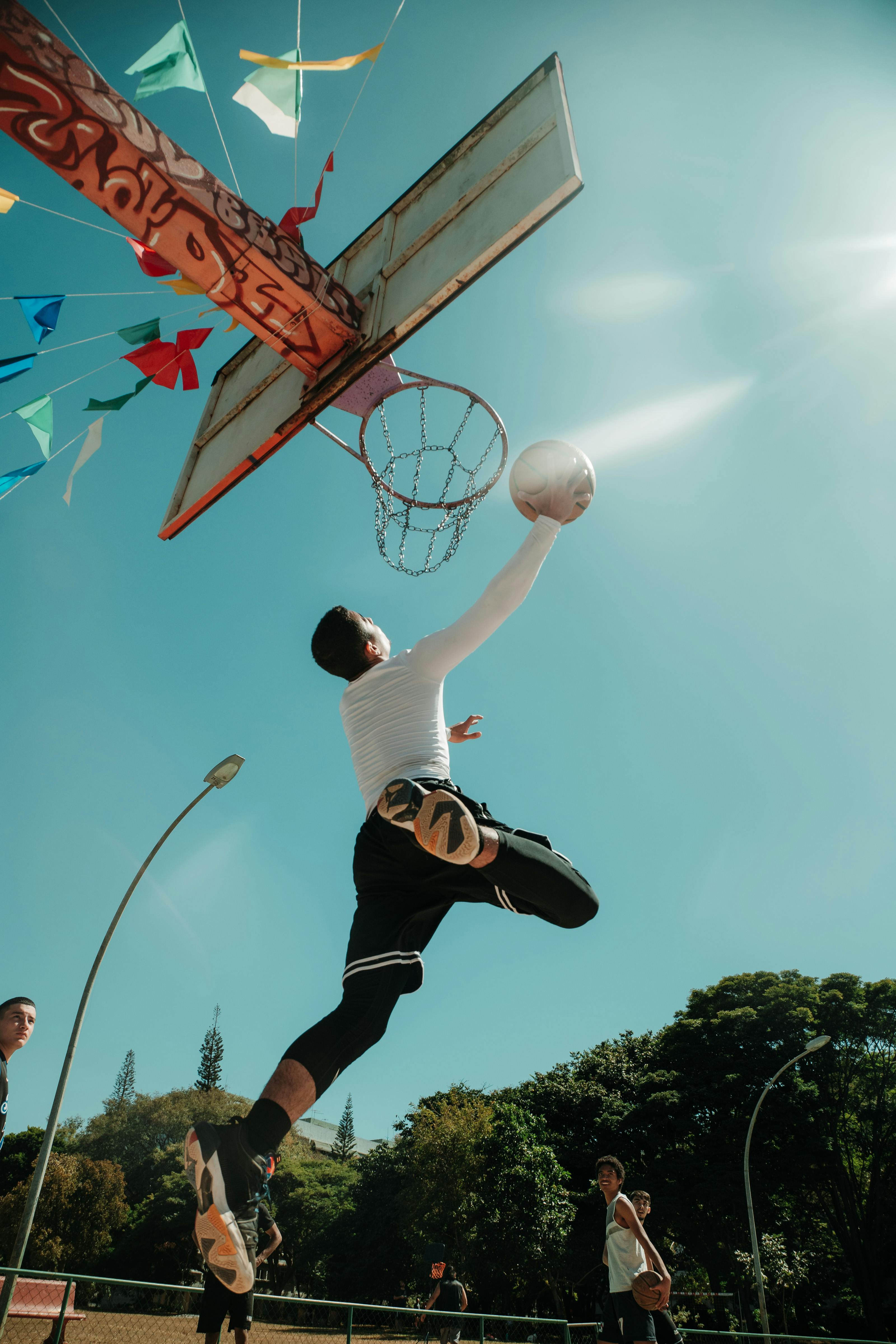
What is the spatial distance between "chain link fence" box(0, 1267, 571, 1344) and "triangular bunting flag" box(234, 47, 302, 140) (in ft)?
24.2

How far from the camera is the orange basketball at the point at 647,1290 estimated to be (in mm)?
5383

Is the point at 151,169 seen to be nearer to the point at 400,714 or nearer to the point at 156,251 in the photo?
the point at 156,251

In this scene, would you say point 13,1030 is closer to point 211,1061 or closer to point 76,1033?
point 76,1033

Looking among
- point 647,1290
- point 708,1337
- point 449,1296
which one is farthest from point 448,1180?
point 647,1290

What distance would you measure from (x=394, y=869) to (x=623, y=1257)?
4540mm

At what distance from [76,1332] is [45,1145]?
587 centimetres

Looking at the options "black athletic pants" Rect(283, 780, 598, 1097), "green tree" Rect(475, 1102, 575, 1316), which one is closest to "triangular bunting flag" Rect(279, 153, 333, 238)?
"black athletic pants" Rect(283, 780, 598, 1097)

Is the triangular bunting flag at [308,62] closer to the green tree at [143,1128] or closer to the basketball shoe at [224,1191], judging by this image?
the basketball shoe at [224,1191]

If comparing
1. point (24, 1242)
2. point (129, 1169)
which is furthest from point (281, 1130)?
point (129, 1169)

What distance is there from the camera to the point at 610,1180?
5.80 meters

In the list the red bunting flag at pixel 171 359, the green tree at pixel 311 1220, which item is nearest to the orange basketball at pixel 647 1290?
the red bunting flag at pixel 171 359

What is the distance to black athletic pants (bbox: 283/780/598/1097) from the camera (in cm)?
263

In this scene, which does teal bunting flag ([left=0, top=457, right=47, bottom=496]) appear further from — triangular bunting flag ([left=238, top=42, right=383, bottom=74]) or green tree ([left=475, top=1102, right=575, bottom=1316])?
green tree ([left=475, top=1102, right=575, bottom=1316])

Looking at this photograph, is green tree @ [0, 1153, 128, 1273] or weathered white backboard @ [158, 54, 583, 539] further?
green tree @ [0, 1153, 128, 1273]
